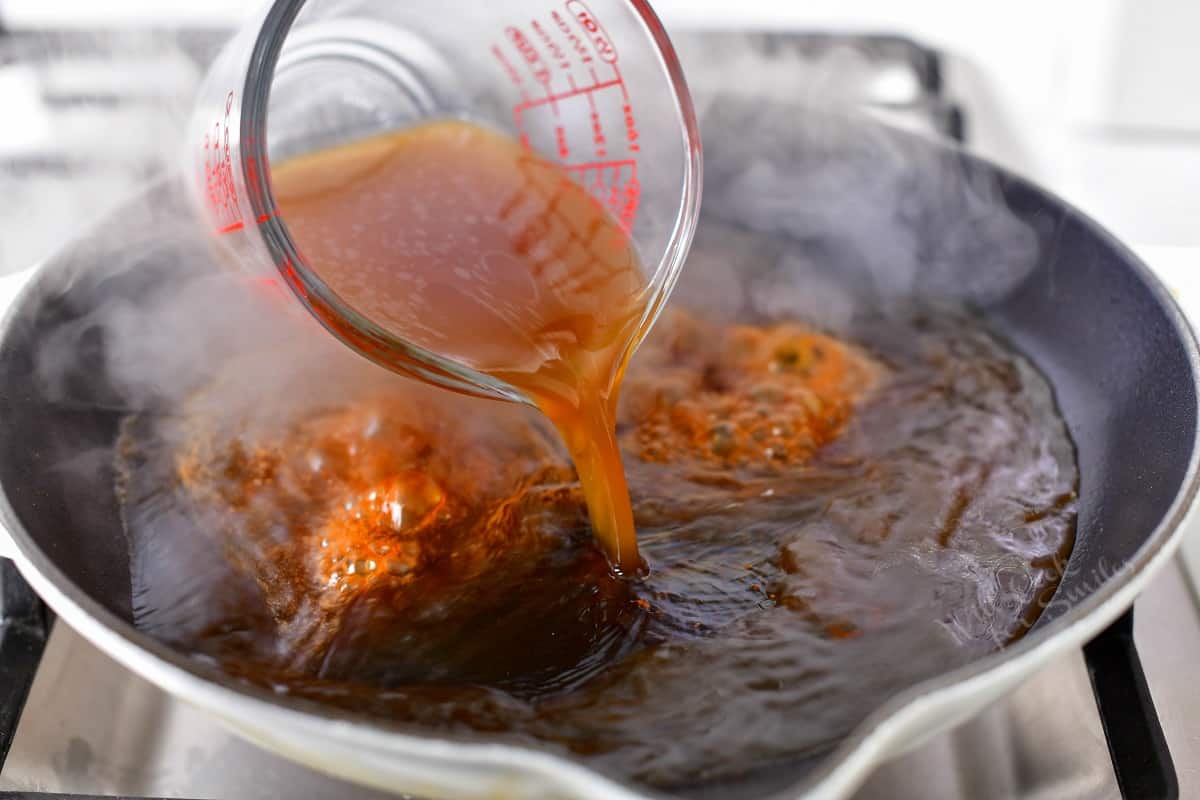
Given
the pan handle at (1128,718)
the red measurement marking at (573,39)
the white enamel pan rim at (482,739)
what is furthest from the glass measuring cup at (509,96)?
the pan handle at (1128,718)

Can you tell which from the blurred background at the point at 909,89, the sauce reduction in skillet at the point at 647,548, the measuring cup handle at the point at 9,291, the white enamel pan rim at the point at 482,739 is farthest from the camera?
the blurred background at the point at 909,89

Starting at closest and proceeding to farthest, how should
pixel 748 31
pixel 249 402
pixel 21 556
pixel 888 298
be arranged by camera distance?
pixel 21 556
pixel 249 402
pixel 888 298
pixel 748 31

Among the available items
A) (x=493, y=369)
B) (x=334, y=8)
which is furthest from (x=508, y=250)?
(x=334, y=8)

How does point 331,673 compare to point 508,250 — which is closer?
point 331,673

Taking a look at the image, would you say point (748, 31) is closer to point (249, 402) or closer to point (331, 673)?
point (249, 402)

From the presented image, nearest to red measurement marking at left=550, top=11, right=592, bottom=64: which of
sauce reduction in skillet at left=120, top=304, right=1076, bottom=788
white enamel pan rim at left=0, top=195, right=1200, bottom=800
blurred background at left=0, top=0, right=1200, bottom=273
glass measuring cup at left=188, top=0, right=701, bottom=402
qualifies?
glass measuring cup at left=188, top=0, right=701, bottom=402

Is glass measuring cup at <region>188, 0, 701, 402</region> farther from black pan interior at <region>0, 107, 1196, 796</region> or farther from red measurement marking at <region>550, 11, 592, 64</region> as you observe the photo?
black pan interior at <region>0, 107, 1196, 796</region>

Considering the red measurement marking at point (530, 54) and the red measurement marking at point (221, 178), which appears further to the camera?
the red measurement marking at point (530, 54)

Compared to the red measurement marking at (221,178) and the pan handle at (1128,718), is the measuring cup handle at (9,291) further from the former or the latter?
the pan handle at (1128,718)
